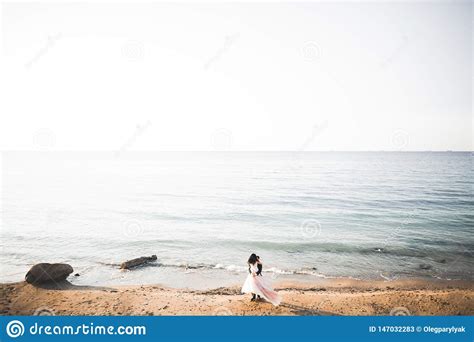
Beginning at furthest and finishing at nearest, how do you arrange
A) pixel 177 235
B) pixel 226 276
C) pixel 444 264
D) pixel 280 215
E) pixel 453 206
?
pixel 453 206 < pixel 280 215 < pixel 177 235 < pixel 444 264 < pixel 226 276

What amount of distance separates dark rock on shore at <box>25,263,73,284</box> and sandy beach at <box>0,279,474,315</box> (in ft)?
1.23

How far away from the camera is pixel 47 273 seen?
1277 centimetres

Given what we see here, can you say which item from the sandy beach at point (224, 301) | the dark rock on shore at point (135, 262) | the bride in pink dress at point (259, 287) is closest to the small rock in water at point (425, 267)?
A: the sandy beach at point (224, 301)

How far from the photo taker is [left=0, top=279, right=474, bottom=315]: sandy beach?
9.76 meters

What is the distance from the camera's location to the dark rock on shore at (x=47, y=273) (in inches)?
489

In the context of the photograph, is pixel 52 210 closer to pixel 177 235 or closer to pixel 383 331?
pixel 177 235

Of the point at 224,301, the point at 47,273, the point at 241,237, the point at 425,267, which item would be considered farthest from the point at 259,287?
the point at 425,267

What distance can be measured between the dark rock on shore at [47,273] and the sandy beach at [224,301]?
375 millimetres

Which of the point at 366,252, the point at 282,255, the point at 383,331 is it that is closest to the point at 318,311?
the point at 383,331

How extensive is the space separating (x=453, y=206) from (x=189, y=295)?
29.7 meters

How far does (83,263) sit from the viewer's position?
1602 centimetres

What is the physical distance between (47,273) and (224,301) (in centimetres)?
855

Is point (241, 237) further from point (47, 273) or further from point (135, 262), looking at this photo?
point (47, 273)

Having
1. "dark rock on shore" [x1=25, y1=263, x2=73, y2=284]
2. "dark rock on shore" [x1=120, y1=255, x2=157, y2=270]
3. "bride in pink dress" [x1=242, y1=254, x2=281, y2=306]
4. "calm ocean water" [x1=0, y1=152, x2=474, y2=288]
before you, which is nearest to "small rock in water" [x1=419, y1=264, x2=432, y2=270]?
"calm ocean water" [x1=0, y1=152, x2=474, y2=288]
